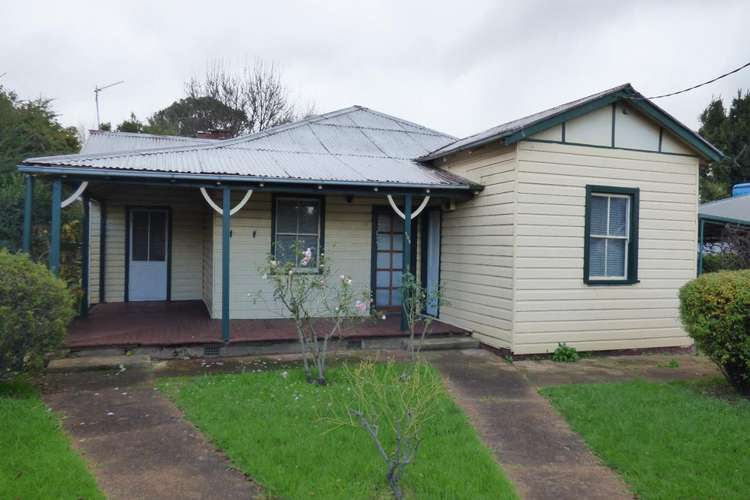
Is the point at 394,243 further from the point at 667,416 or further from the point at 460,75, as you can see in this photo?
the point at 460,75

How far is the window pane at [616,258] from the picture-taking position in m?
8.47

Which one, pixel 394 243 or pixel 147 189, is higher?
pixel 147 189

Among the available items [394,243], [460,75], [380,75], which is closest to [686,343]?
[394,243]

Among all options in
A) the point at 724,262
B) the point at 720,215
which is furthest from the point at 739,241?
the point at 720,215

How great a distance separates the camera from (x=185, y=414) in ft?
16.9

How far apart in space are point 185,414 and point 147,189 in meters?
7.84

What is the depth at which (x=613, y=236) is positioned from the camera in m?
8.41

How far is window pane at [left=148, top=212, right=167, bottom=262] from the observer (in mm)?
12023

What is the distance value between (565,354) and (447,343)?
1.69 metres

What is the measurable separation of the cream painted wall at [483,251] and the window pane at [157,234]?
6181 mm

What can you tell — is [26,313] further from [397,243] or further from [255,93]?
[255,93]

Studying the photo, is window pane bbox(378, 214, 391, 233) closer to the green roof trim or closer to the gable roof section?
the gable roof section

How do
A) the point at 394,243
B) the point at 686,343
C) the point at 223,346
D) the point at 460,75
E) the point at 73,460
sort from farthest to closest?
the point at 460,75
the point at 394,243
the point at 686,343
the point at 223,346
the point at 73,460

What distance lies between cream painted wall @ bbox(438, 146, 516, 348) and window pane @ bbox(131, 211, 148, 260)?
6.51m
